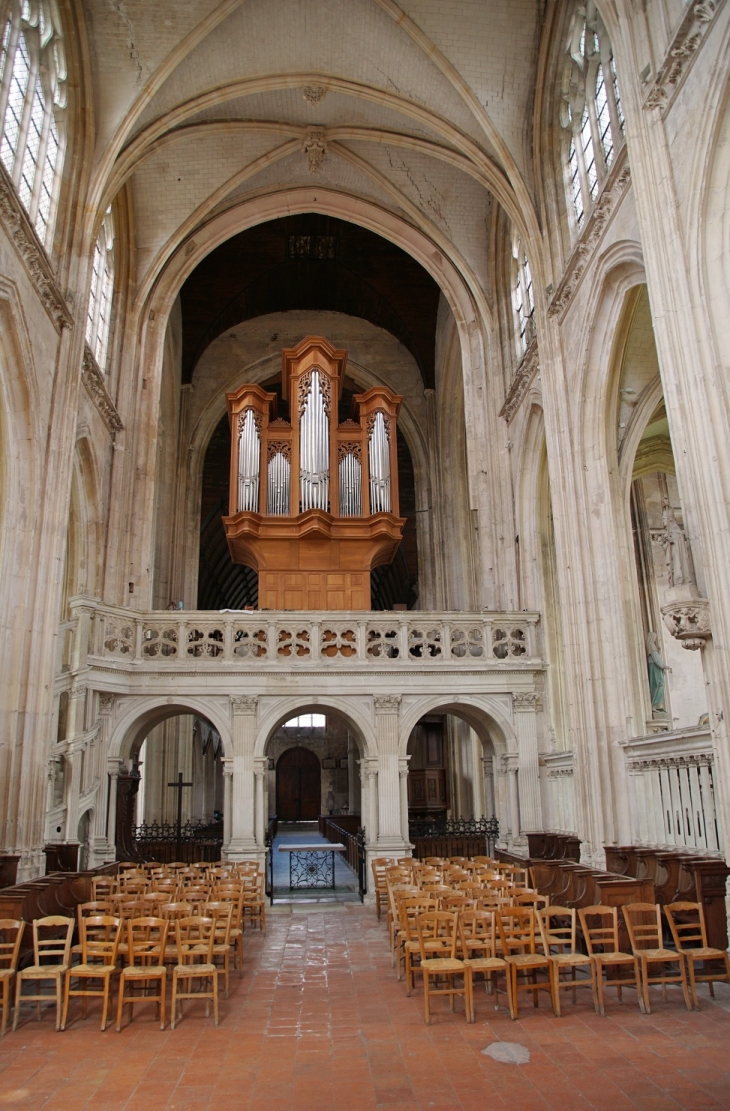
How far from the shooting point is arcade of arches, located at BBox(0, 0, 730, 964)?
1059 centimetres

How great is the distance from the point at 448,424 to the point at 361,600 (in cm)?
930

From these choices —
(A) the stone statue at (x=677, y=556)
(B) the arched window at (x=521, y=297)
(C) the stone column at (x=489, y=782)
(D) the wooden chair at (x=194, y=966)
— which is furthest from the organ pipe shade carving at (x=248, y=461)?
(D) the wooden chair at (x=194, y=966)

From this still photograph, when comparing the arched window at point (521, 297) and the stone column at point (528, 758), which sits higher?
the arched window at point (521, 297)

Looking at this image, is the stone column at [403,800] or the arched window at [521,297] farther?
the arched window at [521,297]

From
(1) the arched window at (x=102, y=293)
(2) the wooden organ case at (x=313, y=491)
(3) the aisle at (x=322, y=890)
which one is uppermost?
(1) the arched window at (x=102, y=293)

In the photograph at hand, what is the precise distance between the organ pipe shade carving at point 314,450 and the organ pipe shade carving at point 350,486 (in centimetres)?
52

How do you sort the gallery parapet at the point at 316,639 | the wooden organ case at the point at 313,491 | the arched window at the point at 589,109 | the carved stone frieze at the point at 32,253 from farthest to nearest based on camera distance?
the wooden organ case at the point at 313,491 → the gallery parapet at the point at 316,639 → the arched window at the point at 589,109 → the carved stone frieze at the point at 32,253

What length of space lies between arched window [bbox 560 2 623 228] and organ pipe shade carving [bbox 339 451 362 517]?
7.66 m

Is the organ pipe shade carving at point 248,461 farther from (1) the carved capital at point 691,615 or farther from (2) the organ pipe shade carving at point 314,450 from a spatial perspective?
(1) the carved capital at point 691,615

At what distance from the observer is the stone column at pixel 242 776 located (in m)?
15.0

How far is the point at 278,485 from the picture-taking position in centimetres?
2011

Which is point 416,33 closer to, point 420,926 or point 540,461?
point 540,461

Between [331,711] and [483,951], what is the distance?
304 inches

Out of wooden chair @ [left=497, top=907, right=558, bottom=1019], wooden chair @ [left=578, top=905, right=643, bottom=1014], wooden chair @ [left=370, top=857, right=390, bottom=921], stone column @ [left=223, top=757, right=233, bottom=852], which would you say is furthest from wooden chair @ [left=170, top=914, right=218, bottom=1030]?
stone column @ [left=223, top=757, right=233, bottom=852]
